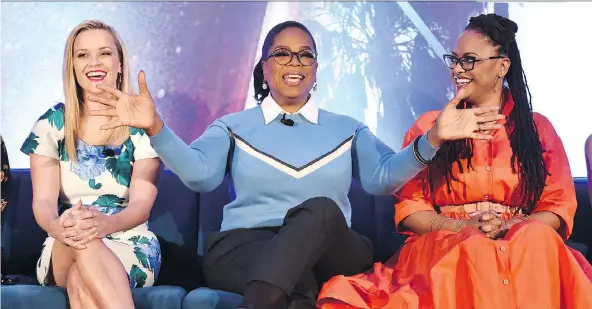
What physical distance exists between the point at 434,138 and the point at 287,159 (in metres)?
0.56

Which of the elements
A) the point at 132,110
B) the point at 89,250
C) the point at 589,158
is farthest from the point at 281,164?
the point at 589,158

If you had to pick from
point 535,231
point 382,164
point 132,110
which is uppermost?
point 132,110

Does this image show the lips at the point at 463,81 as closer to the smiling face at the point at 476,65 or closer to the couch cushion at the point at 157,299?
the smiling face at the point at 476,65

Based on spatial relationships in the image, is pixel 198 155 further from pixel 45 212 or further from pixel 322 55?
pixel 322 55

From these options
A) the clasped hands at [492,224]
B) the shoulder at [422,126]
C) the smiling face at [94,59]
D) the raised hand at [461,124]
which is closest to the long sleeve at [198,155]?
the smiling face at [94,59]

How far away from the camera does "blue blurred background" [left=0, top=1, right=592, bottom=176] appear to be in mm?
3510

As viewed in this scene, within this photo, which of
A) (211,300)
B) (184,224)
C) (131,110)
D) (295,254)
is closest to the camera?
(295,254)

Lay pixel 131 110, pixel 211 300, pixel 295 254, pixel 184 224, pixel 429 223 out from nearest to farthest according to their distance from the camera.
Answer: pixel 295 254
pixel 131 110
pixel 211 300
pixel 429 223
pixel 184 224

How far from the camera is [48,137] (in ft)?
9.61

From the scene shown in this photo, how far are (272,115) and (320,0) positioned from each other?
32.2 inches

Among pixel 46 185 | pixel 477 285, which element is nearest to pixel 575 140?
pixel 477 285

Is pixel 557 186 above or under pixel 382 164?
under

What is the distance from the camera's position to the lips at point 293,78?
2920 millimetres

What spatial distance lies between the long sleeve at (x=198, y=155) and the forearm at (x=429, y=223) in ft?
2.20
